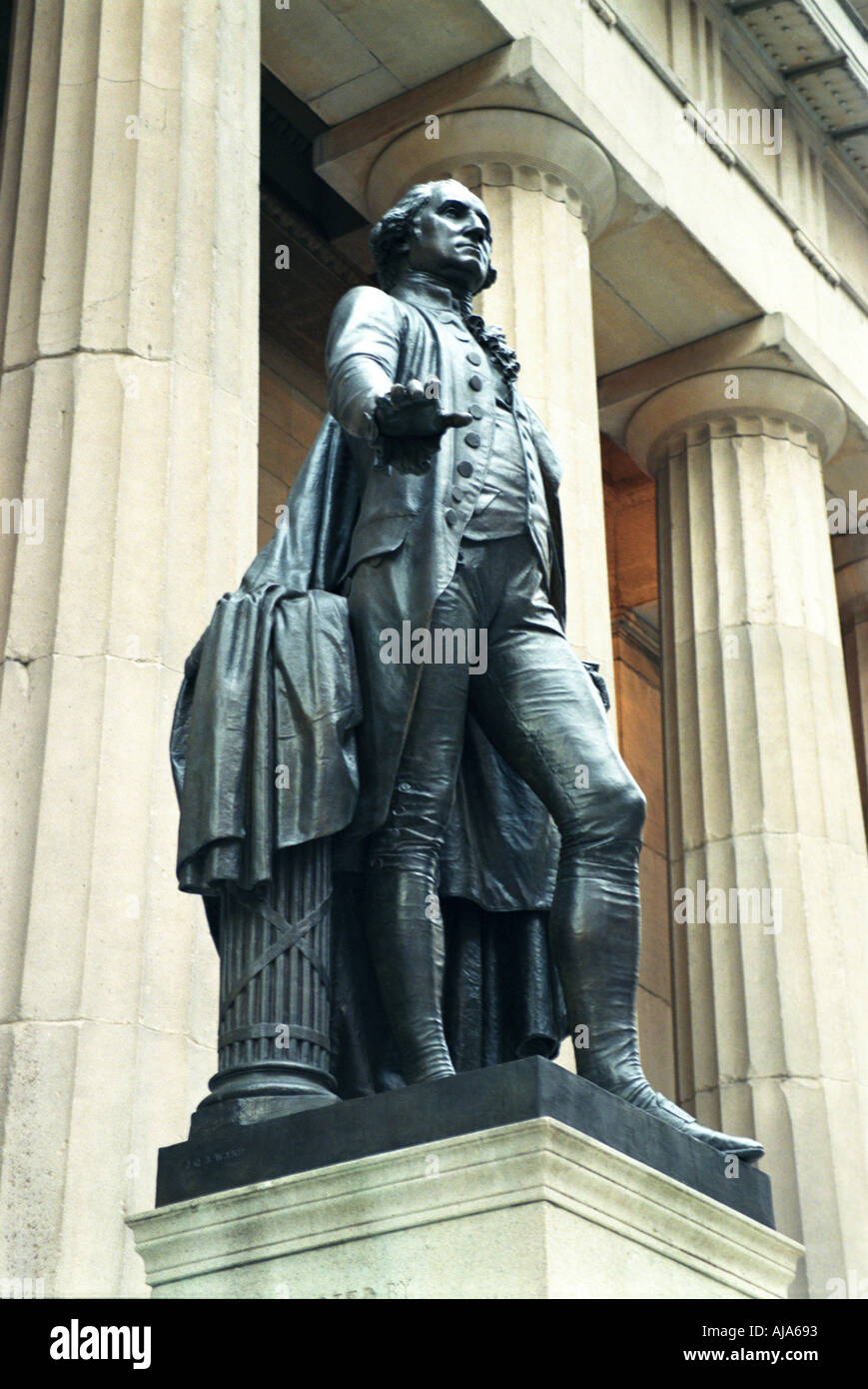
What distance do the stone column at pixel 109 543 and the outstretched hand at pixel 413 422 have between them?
3.62 meters

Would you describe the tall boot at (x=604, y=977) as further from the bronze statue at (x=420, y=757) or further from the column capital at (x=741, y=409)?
the column capital at (x=741, y=409)

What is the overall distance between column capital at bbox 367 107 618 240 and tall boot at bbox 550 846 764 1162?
394 inches

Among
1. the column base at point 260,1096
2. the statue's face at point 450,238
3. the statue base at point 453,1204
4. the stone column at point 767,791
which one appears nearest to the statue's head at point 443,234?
the statue's face at point 450,238

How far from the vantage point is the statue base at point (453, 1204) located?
16.4 feet

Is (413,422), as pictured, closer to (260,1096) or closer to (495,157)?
(260,1096)

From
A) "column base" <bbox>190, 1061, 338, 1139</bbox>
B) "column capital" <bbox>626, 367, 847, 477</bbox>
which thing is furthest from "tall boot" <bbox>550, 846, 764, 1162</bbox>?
"column capital" <bbox>626, 367, 847, 477</bbox>

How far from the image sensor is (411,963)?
19.3 ft

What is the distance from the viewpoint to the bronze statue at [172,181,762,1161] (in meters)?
5.89

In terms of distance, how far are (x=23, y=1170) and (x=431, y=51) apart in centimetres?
977

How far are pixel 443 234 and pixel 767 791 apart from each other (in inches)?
411
